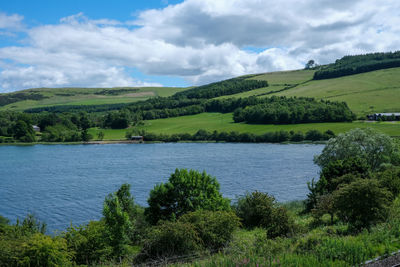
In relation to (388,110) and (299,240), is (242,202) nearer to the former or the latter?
(299,240)

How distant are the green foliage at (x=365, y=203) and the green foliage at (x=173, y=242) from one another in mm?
9844

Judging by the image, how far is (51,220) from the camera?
52156mm

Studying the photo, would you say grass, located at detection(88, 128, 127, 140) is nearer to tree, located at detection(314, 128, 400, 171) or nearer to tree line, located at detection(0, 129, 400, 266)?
tree, located at detection(314, 128, 400, 171)

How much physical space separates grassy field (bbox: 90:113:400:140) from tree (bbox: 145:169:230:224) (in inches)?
3577

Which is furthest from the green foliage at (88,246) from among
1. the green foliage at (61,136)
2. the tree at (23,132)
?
the tree at (23,132)

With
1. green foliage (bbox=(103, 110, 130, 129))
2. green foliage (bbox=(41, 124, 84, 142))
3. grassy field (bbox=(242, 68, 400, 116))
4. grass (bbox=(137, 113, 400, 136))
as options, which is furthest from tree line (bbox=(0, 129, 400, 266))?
green foliage (bbox=(103, 110, 130, 129))

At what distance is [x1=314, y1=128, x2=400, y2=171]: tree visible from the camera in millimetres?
60000

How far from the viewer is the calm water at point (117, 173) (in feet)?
201

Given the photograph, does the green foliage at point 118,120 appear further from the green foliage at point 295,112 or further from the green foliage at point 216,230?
the green foliage at point 216,230

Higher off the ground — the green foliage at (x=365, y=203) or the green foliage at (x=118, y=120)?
the green foliage at (x=118, y=120)

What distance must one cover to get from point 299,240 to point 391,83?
18496 cm

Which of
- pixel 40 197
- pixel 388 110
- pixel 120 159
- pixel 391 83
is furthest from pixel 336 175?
pixel 391 83

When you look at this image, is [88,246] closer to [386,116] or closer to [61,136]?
[386,116]

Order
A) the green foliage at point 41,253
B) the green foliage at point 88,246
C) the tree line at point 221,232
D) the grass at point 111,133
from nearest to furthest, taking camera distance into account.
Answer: the tree line at point 221,232, the green foliage at point 41,253, the green foliage at point 88,246, the grass at point 111,133
